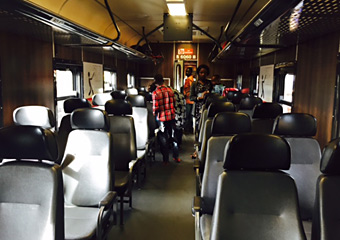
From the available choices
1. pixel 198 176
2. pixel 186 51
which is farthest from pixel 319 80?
pixel 186 51

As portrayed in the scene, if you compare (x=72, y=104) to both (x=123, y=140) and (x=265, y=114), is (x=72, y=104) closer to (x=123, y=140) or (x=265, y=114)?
(x=123, y=140)

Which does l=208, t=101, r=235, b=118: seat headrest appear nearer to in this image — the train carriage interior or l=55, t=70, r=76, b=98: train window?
the train carriage interior

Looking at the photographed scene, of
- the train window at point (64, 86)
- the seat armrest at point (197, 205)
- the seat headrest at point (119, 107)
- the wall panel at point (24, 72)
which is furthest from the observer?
the train window at point (64, 86)

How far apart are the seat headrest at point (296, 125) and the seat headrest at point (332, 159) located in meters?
1.20

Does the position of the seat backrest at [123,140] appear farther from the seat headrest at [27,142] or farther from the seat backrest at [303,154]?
the seat headrest at [27,142]

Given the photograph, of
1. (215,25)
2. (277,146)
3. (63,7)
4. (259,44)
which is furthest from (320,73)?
(215,25)

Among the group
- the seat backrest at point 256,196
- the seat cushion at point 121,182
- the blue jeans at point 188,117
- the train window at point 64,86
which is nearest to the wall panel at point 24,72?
the train window at point 64,86

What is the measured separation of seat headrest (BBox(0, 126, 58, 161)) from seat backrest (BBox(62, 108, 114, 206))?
3.16ft

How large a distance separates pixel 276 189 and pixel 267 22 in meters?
1.76

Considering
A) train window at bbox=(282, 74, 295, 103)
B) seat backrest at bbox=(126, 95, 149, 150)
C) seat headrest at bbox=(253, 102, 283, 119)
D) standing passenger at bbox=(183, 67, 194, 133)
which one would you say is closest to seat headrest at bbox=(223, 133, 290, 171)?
seat headrest at bbox=(253, 102, 283, 119)

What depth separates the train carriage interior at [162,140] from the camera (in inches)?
76.8

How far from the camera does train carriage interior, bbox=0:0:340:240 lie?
6.40ft

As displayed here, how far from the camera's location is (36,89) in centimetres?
480

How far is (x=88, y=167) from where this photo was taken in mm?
2977
